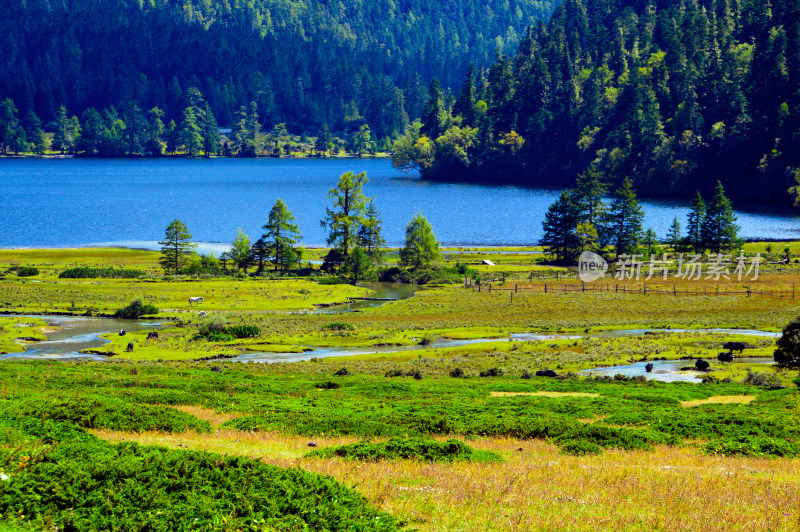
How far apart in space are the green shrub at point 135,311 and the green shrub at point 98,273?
2099 cm

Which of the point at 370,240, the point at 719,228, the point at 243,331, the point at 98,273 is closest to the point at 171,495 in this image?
the point at 243,331

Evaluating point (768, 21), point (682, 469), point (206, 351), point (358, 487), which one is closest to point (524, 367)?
point (206, 351)

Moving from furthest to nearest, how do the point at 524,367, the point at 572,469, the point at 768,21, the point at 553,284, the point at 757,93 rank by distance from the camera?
the point at 768,21
the point at 757,93
the point at 553,284
the point at 524,367
the point at 572,469

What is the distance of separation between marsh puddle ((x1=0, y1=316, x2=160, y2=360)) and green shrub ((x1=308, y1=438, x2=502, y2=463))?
34424 mm

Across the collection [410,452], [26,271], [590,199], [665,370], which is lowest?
[26,271]

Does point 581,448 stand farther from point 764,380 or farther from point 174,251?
point 174,251

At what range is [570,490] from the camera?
13.5 meters

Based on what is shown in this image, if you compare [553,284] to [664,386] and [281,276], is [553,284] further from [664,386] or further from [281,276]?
[664,386]

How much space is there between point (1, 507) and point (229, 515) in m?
3.02

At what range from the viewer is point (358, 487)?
515 inches

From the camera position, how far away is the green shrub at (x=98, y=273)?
3265 inches

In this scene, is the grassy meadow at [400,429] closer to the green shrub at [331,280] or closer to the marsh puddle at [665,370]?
the marsh puddle at [665,370]

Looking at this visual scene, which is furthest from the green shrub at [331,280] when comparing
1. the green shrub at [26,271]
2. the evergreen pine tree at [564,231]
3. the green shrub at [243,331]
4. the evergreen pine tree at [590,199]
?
the evergreen pine tree at [590,199]

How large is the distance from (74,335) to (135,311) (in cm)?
874
